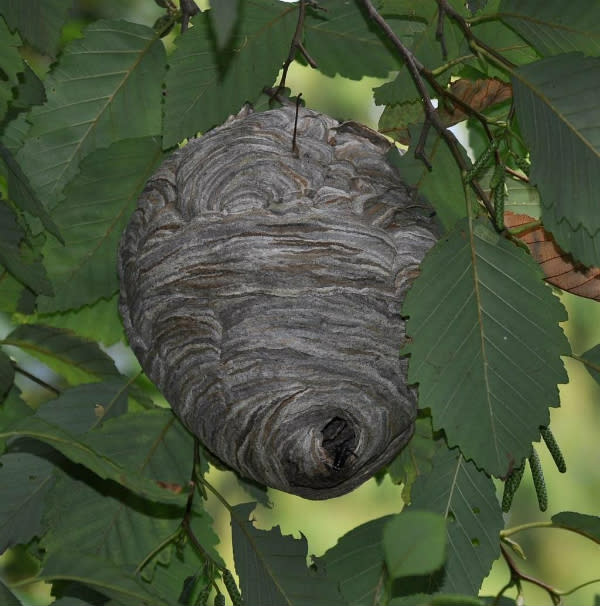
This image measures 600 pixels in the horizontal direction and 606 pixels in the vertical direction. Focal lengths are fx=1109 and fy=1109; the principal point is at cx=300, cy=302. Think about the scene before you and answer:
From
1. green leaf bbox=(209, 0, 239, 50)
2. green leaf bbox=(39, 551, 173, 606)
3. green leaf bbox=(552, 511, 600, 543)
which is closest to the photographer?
green leaf bbox=(209, 0, 239, 50)

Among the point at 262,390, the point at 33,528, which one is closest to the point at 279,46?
the point at 262,390

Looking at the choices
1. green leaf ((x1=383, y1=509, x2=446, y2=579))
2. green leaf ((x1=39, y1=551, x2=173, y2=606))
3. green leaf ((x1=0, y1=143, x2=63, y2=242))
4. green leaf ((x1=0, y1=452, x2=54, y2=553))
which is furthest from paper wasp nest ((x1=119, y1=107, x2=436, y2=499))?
green leaf ((x1=383, y1=509, x2=446, y2=579))

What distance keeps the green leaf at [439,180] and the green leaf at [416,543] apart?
96 cm

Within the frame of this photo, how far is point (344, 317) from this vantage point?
166cm

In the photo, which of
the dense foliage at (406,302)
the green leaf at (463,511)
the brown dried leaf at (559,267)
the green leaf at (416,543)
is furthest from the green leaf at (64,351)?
the green leaf at (416,543)

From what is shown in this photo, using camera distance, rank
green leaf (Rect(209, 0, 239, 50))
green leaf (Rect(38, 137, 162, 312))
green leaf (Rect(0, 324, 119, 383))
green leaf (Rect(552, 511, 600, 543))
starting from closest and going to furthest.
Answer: green leaf (Rect(209, 0, 239, 50))
green leaf (Rect(552, 511, 600, 543))
green leaf (Rect(38, 137, 162, 312))
green leaf (Rect(0, 324, 119, 383))

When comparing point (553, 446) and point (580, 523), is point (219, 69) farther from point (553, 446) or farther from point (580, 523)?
point (580, 523)

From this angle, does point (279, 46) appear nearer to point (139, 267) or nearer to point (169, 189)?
point (169, 189)

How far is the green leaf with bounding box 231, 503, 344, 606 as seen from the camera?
169 centimetres

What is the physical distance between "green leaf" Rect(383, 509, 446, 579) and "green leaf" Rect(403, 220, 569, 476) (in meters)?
0.60

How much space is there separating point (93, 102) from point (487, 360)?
0.89m

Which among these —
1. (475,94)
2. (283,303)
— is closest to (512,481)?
(283,303)

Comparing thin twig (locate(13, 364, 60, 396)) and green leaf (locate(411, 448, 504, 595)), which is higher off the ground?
green leaf (locate(411, 448, 504, 595))

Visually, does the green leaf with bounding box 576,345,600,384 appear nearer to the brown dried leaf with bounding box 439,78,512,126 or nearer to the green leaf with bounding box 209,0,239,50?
the brown dried leaf with bounding box 439,78,512,126
